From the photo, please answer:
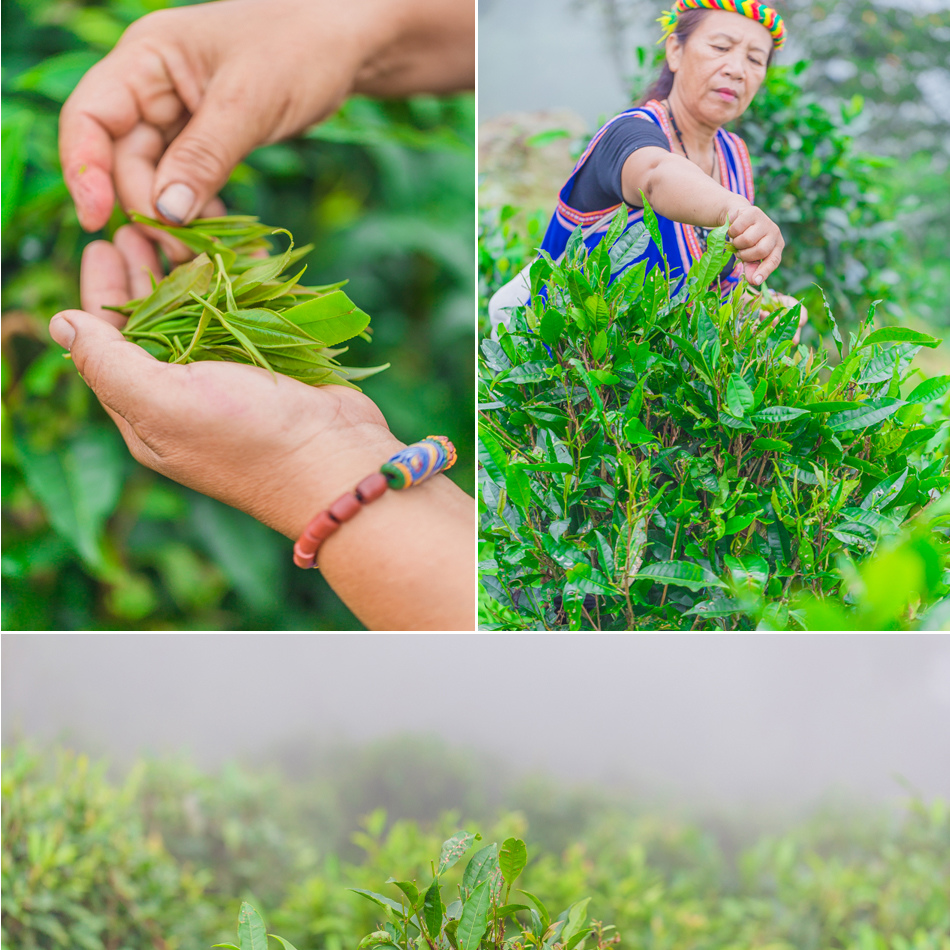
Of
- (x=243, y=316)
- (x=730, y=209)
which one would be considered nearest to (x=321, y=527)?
(x=243, y=316)

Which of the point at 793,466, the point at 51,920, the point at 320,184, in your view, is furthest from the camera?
the point at 320,184

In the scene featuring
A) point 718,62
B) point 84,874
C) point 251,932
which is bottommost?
point 84,874

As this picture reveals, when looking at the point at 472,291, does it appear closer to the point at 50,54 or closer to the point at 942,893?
the point at 50,54

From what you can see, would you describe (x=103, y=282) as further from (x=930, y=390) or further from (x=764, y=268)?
(x=930, y=390)

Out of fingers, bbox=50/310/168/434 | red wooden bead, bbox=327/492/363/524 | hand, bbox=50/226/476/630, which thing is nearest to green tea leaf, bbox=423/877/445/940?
hand, bbox=50/226/476/630

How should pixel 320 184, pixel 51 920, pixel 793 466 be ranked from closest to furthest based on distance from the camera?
1. pixel 793 466
2. pixel 51 920
3. pixel 320 184

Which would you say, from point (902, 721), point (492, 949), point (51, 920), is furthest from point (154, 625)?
point (902, 721)
